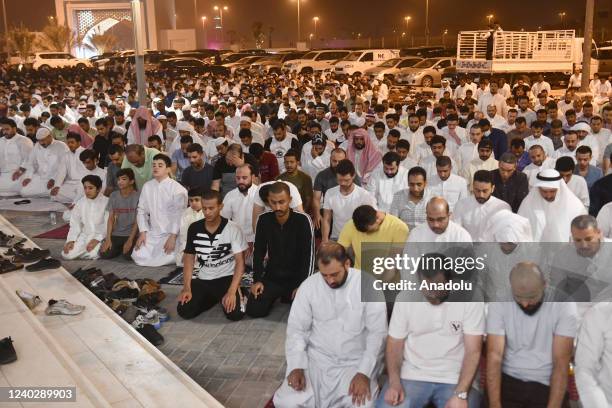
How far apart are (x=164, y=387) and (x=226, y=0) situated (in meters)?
70.9

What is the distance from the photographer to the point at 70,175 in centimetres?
1030

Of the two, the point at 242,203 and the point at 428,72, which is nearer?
the point at 242,203

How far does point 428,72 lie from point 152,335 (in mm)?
22036

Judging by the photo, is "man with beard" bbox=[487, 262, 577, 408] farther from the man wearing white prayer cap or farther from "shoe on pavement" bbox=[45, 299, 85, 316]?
"shoe on pavement" bbox=[45, 299, 85, 316]

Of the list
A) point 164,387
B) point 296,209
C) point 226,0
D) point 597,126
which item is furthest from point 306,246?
point 226,0

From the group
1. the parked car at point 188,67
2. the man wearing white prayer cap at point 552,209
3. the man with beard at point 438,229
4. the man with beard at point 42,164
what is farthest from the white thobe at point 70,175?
the parked car at point 188,67

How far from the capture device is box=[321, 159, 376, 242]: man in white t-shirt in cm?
654

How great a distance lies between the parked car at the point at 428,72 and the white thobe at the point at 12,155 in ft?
56.1

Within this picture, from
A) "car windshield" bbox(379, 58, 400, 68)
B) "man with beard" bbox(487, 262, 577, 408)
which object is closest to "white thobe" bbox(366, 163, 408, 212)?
"man with beard" bbox(487, 262, 577, 408)

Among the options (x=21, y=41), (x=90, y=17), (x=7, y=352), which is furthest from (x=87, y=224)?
(x=90, y=17)

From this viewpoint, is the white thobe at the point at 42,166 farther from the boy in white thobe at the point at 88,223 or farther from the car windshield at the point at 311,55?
the car windshield at the point at 311,55

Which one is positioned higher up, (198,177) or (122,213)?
(198,177)

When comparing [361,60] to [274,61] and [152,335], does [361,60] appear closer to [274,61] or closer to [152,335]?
[274,61]

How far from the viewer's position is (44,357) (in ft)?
15.5
